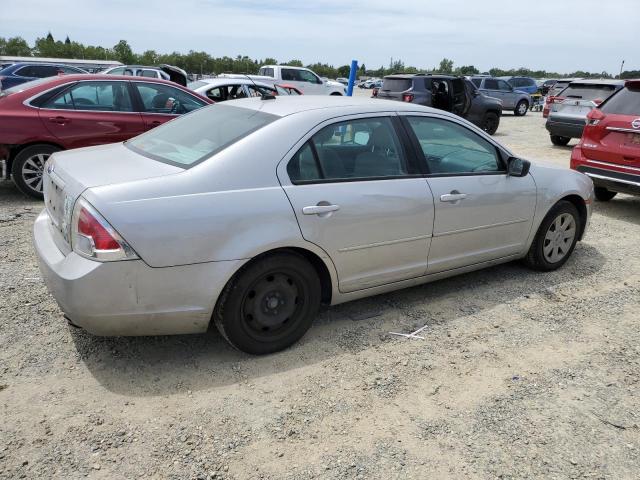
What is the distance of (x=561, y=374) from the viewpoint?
3.23m

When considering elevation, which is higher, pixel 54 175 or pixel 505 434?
pixel 54 175

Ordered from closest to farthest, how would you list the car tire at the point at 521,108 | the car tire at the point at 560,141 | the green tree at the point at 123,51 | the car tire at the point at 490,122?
the car tire at the point at 560,141, the car tire at the point at 490,122, the car tire at the point at 521,108, the green tree at the point at 123,51

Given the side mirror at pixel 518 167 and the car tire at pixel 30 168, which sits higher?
the side mirror at pixel 518 167

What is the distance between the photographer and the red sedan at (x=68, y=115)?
6.33m

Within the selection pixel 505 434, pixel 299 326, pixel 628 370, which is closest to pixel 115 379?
pixel 299 326

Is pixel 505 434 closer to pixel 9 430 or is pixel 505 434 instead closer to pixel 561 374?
pixel 561 374

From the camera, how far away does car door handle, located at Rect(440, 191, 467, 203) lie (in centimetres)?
379

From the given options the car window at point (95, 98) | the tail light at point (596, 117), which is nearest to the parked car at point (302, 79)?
the car window at point (95, 98)

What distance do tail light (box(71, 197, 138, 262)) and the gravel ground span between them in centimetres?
77

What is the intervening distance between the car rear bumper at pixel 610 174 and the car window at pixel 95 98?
612cm

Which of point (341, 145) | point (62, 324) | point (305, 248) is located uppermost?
point (341, 145)

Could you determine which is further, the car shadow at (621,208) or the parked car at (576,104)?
the parked car at (576,104)

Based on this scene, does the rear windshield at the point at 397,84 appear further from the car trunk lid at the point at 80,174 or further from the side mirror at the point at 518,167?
the car trunk lid at the point at 80,174

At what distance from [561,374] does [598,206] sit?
532 cm
